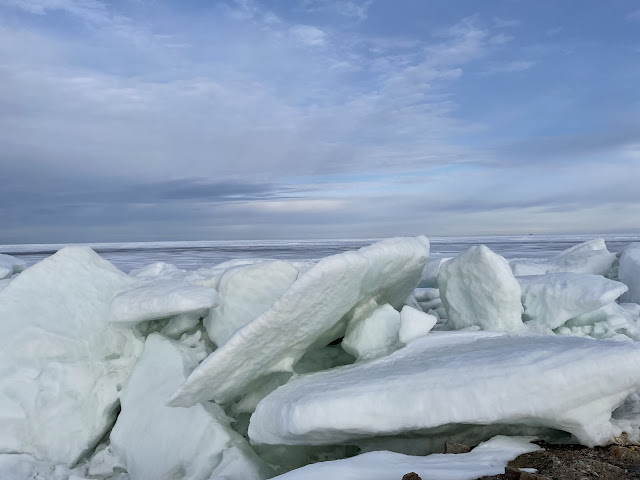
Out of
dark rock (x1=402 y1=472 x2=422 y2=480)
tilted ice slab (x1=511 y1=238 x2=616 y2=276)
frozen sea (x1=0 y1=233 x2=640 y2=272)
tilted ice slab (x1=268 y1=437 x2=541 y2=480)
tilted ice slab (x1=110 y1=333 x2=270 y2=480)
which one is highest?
tilted ice slab (x1=511 y1=238 x2=616 y2=276)

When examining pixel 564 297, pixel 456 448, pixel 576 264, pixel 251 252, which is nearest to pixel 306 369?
pixel 456 448

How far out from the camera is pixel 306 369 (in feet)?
13.0

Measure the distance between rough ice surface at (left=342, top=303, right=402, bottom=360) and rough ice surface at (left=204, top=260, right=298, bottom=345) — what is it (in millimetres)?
593

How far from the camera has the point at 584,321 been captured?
4.60 metres

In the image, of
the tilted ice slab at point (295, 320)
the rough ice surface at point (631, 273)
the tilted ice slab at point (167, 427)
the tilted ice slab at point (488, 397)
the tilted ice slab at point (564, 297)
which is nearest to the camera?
the tilted ice slab at point (488, 397)

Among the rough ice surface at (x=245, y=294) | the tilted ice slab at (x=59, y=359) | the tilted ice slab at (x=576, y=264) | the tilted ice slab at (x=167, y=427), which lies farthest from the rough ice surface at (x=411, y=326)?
Result: the tilted ice slab at (x=576, y=264)

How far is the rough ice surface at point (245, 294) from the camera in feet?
12.8

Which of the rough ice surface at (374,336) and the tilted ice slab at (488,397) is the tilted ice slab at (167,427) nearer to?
the tilted ice slab at (488,397)

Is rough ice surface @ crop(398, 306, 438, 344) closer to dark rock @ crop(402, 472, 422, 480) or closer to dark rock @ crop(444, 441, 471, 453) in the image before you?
dark rock @ crop(444, 441, 471, 453)

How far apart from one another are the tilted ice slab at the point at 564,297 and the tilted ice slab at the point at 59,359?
9.98 feet

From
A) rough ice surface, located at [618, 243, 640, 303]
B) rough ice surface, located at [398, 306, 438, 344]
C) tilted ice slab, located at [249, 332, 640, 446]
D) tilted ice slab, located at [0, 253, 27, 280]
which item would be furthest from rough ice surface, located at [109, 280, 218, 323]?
rough ice surface, located at [618, 243, 640, 303]

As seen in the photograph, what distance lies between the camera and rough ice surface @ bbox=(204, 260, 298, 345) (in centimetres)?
389

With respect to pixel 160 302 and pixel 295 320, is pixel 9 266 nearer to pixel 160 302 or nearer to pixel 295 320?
pixel 160 302

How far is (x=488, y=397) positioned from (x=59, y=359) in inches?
115
